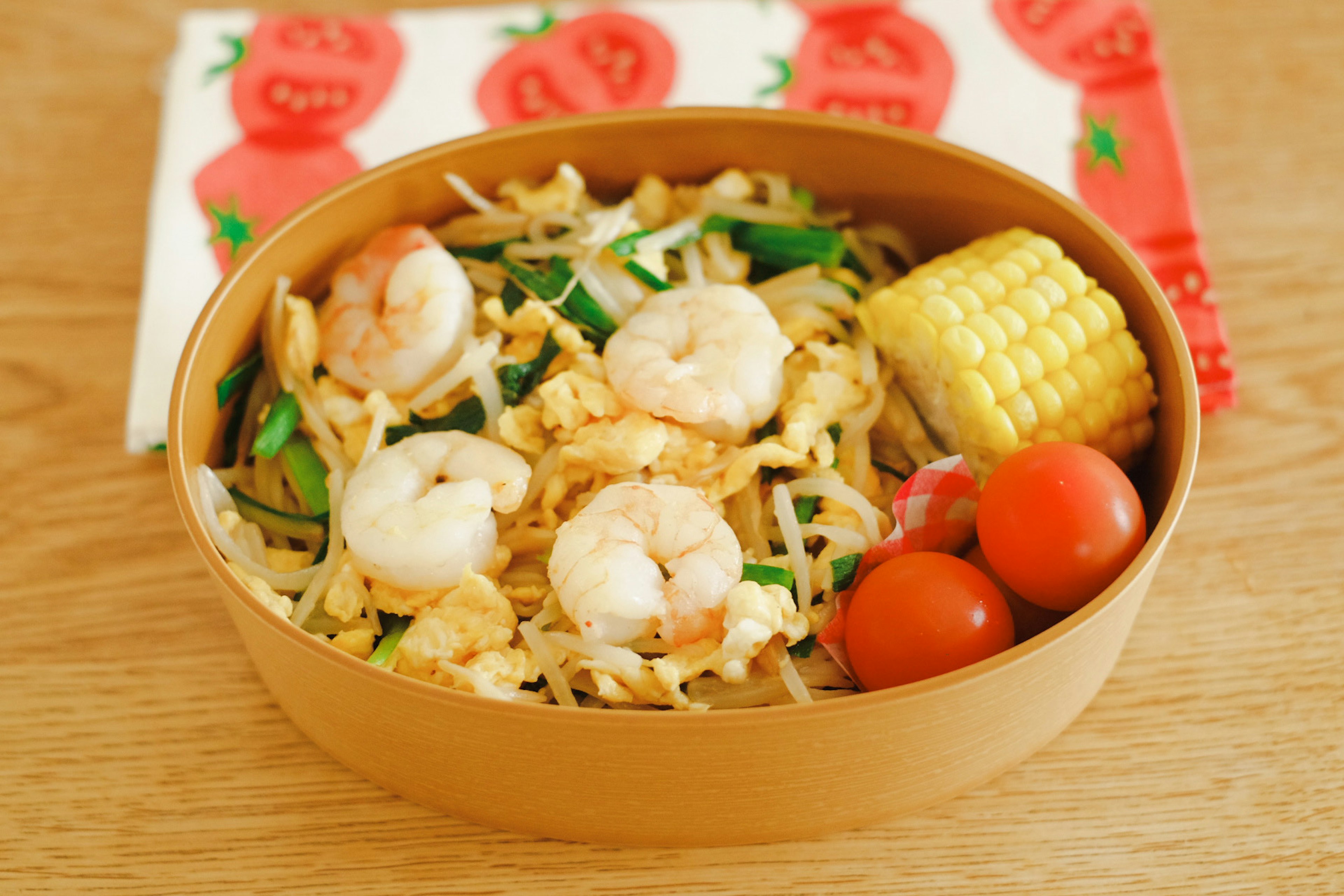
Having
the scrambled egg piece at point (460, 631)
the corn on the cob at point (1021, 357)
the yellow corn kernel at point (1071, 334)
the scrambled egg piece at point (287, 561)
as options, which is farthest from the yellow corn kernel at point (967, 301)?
the scrambled egg piece at point (287, 561)

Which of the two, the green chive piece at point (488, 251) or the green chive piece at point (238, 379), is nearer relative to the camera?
the green chive piece at point (238, 379)

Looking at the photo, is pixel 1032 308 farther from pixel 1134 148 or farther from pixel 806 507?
pixel 1134 148

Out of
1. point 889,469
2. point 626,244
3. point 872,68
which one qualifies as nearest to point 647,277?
point 626,244

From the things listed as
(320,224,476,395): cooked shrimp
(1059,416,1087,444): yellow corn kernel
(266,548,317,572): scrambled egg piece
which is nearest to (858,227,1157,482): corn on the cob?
(1059,416,1087,444): yellow corn kernel

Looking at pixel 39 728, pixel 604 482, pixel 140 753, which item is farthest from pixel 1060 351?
pixel 39 728

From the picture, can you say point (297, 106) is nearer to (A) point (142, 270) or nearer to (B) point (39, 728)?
(A) point (142, 270)

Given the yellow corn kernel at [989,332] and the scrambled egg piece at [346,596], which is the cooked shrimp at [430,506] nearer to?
the scrambled egg piece at [346,596]

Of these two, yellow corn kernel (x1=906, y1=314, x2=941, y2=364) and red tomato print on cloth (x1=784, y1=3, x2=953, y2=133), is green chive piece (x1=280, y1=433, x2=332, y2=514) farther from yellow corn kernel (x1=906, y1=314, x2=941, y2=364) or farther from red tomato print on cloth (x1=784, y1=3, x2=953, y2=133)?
red tomato print on cloth (x1=784, y1=3, x2=953, y2=133)
